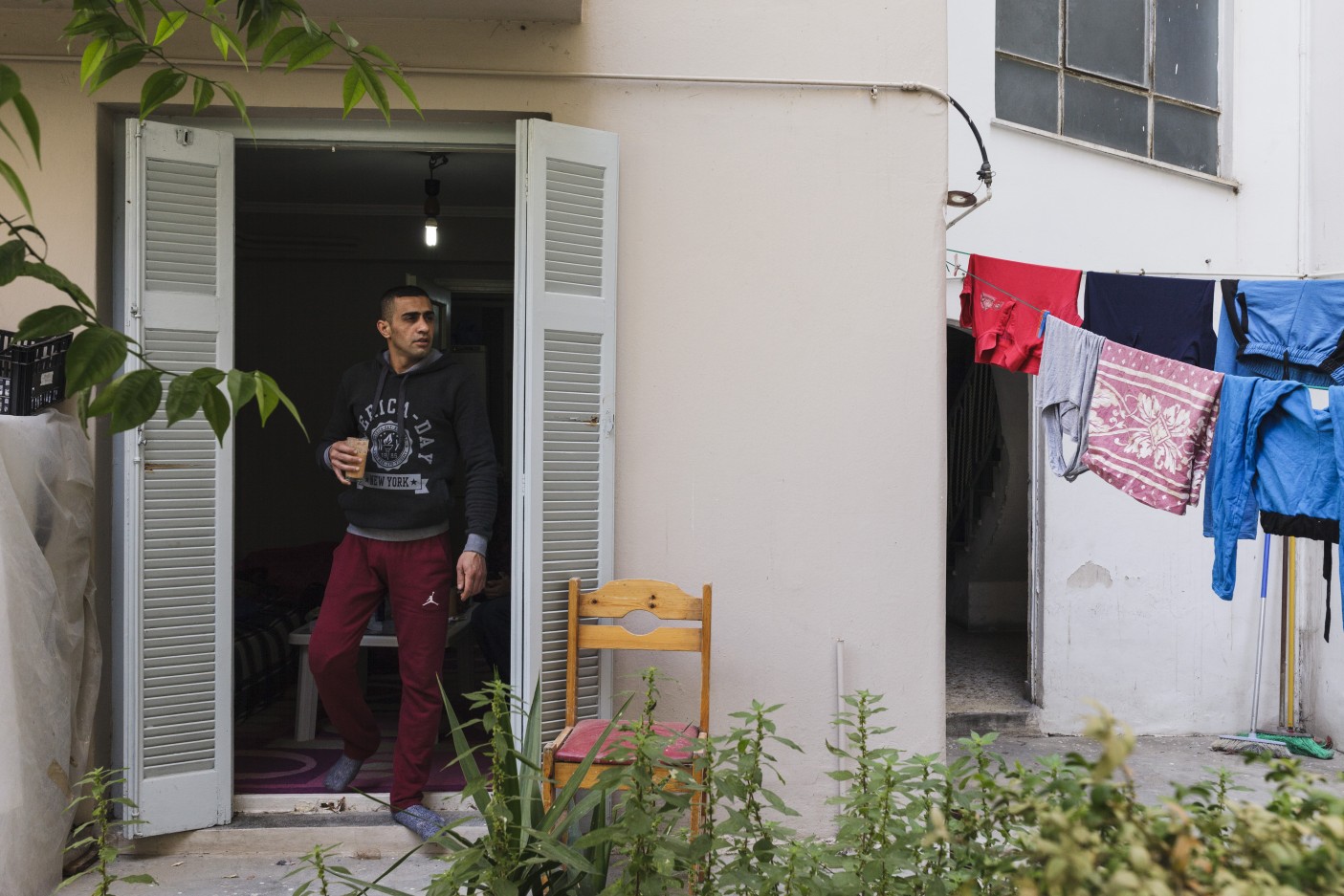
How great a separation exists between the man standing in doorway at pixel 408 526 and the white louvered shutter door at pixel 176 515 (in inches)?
15.8

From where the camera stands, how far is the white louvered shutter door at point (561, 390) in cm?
393

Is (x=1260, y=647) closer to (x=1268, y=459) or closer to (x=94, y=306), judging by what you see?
(x=1268, y=459)

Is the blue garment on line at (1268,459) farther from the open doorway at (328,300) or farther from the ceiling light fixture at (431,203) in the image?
the open doorway at (328,300)

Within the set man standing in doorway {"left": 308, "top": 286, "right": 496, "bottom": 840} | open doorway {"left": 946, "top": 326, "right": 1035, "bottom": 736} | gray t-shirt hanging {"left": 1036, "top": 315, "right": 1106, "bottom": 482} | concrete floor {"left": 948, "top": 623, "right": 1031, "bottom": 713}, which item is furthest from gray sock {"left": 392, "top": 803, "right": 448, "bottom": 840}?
open doorway {"left": 946, "top": 326, "right": 1035, "bottom": 736}

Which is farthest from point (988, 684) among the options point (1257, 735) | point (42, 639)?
point (42, 639)

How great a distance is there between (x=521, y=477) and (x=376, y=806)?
144cm

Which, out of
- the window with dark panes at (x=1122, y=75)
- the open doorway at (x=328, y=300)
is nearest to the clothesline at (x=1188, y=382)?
the window with dark panes at (x=1122, y=75)

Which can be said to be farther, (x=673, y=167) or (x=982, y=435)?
(x=982, y=435)

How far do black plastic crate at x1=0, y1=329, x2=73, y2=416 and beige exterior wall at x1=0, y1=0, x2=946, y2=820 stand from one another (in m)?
2.02

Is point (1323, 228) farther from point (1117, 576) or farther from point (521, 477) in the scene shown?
point (521, 477)

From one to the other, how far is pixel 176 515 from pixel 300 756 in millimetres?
1493

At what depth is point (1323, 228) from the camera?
659 centimetres

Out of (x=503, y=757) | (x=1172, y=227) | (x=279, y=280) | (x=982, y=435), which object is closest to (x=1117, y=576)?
(x=1172, y=227)

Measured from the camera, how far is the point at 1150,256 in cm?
681
